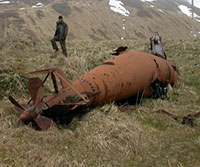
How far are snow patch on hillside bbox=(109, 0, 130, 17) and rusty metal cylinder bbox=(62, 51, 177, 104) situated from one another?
58.7 meters

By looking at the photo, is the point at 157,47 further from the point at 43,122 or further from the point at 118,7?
the point at 118,7

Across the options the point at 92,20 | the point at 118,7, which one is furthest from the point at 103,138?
the point at 118,7

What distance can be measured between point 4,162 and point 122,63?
3117 millimetres

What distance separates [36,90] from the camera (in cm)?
400

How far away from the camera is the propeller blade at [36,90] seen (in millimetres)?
3963

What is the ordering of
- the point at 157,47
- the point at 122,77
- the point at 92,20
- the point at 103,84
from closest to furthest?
the point at 103,84, the point at 122,77, the point at 157,47, the point at 92,20

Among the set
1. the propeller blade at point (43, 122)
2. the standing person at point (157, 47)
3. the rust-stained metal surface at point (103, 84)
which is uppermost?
the rust-stained metal surface at point (103, 84)

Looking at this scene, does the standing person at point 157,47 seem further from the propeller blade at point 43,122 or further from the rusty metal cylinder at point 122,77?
the propeller blade at point 43,122

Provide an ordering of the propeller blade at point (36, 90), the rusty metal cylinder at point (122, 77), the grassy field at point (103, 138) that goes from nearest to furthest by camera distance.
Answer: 1. the grassy field at point (103, 138)
2. the propeller blade at point (36, 90)
3. the rusty metal cylinder at point (122, 77)

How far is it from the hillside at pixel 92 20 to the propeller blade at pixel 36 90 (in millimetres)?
39662

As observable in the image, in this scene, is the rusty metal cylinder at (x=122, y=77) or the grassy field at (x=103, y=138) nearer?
the grassy field at (x=103, y=138)

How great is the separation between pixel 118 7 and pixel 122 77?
64.9 metres

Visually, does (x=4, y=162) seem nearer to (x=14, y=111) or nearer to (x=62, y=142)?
(x=62, y=142)

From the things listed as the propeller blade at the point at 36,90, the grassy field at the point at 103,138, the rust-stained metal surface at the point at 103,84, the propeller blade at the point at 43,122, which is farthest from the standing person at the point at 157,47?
the propeller blade at the point at 43,122
